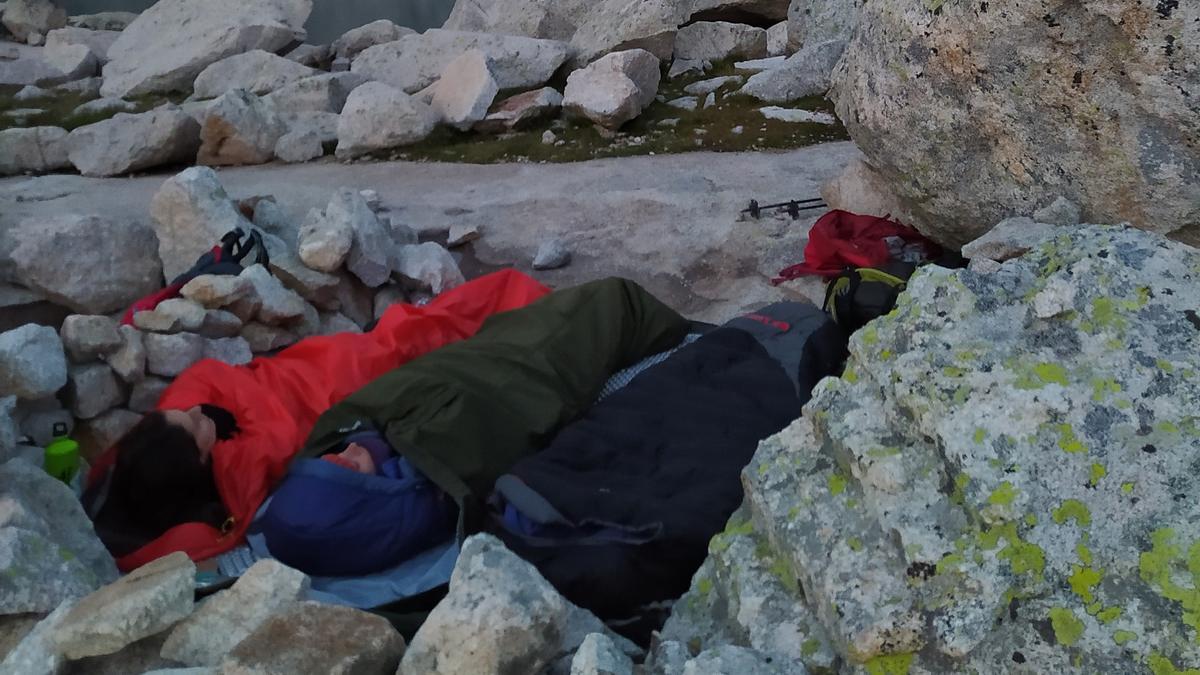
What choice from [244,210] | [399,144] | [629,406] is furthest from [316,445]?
[399,144]

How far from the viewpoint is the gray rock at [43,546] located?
103 inches

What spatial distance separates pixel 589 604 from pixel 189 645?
3.59ft

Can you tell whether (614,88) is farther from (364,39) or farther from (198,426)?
(364,39)

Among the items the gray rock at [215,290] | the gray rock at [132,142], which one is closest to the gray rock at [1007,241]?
the gray rock at [215,290]

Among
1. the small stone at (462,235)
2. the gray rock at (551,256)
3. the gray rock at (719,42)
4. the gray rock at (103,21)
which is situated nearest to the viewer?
the gray rock at (551,256)

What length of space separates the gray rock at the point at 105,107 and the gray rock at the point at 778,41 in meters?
6.51

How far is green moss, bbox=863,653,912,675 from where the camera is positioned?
5.56 feet

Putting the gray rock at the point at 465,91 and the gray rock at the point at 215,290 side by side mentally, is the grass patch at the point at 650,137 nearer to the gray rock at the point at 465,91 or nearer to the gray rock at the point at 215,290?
the gray rock at the point at 465,91

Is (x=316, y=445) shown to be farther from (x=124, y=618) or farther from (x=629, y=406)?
(x=124, y=618)

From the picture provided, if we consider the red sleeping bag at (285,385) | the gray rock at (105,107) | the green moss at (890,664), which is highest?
the green moss at (890,664)

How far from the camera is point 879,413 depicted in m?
2.05

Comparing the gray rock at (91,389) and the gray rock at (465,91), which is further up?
the gray rock at (91,389)

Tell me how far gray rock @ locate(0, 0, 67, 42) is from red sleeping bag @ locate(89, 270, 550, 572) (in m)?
12.5


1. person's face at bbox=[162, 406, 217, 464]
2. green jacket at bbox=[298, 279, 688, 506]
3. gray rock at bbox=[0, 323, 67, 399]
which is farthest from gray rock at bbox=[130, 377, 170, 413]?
green jacket at bbox=[298, 279, 688, 506]
